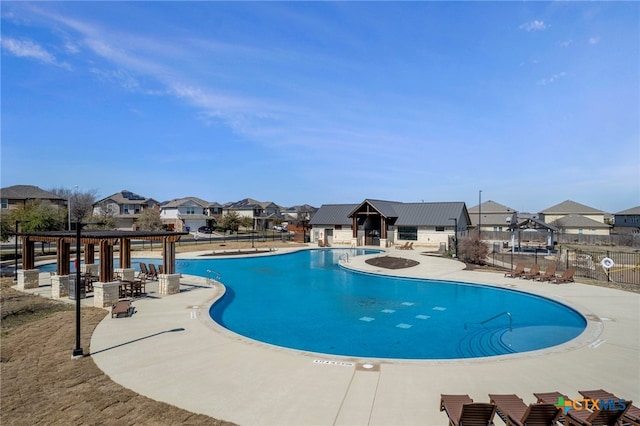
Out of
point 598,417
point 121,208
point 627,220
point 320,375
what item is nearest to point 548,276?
point 598,417

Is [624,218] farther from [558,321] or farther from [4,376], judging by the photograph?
[4,376]

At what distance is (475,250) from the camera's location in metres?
28.5

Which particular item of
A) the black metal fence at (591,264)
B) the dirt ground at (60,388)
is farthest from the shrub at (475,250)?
the dirt ground at (60,388)

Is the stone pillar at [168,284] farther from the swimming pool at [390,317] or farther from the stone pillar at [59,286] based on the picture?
the stone pillar at [59,286]

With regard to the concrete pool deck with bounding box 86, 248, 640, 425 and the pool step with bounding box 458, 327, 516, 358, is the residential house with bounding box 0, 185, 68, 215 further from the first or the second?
the pool step with bounding box 458, 327, 516, 358

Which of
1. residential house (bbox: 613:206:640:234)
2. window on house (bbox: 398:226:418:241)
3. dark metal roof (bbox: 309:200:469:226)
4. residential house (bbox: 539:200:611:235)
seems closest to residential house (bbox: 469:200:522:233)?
residential house (bbox: 539:200:611:235)

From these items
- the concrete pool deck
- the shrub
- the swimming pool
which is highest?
the shrub

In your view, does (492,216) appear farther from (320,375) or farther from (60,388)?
(60,388)

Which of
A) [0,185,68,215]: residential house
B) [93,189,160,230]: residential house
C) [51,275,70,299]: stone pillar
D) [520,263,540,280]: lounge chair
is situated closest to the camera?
[51,275,70,299]: stone pillar

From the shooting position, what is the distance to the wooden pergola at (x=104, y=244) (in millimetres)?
15336

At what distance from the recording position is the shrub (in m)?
28.3

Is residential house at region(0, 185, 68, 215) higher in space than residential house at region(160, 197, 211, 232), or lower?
higher

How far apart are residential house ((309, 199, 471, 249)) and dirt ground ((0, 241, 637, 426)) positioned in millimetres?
34837

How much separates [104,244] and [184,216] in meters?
58.1
